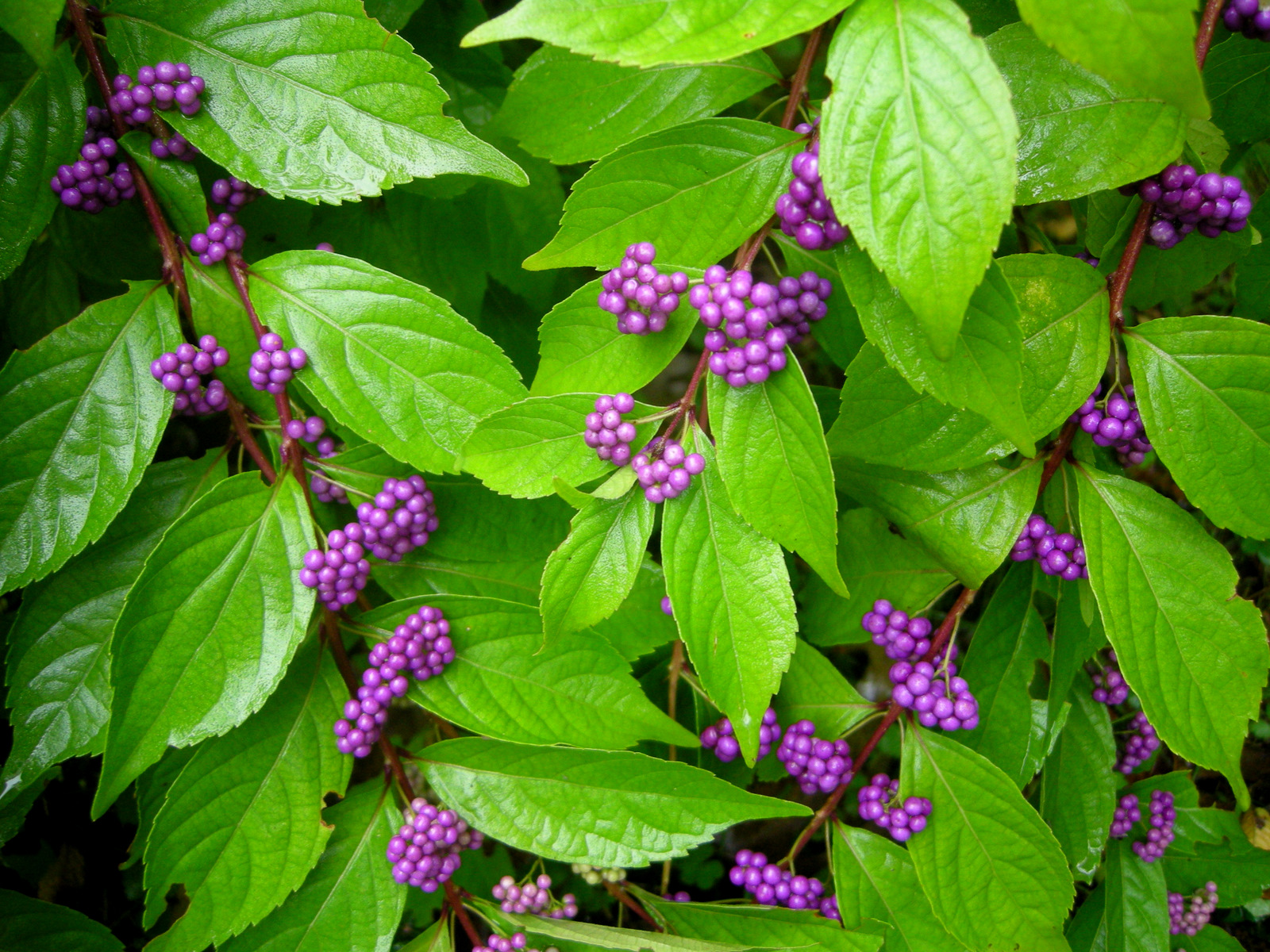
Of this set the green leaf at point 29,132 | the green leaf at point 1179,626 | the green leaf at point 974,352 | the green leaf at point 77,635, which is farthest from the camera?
the green leaf at point 77,635

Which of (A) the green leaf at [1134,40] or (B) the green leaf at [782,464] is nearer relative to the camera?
(A) the green leaf at [1134,40]

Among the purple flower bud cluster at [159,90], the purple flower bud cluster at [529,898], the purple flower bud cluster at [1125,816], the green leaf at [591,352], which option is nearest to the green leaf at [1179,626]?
the green leaf at [591,352]

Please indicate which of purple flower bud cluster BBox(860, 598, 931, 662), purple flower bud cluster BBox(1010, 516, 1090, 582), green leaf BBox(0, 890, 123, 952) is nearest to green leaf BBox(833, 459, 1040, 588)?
purple flower bud cluster BBox(1010, 516, 1090, 582)

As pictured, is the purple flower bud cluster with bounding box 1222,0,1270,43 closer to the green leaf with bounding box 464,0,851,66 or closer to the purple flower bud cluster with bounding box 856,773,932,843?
the green leaf with bounding box 464,0,851,66

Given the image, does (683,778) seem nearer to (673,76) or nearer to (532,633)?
(532,633)

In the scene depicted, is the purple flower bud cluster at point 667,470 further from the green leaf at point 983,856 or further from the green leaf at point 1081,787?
the green leaf at point 1081,787

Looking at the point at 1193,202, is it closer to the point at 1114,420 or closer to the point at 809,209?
the point at 1114,420
